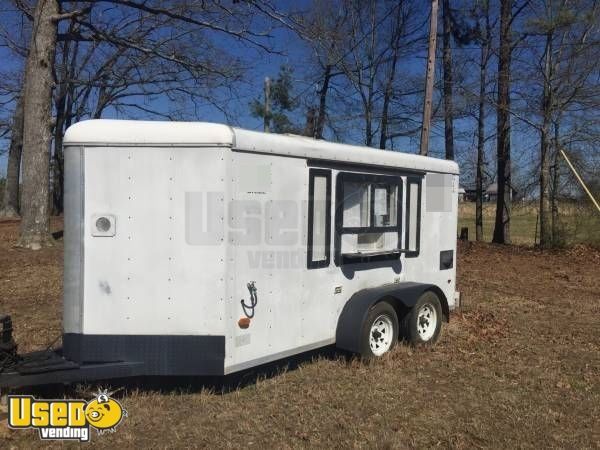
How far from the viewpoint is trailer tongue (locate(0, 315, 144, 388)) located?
4098mm

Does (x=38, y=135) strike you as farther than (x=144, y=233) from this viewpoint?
Yes

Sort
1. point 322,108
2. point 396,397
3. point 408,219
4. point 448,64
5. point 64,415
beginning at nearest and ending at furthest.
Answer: point 64,415 < point 396,397 < point 408,219 < point 448,64 < point 322,108

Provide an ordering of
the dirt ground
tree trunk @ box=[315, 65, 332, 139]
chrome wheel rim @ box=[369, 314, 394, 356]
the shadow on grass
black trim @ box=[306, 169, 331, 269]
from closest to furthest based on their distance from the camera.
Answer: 1. the dirt ground
2. the shadow on grass
3. black trim @ box=[306, 169, 331, 269]
4. chrome wheel rim @ box=[369, 314, 394, 356]
5. tree trunk @ box=[315, 65, 332, 139]

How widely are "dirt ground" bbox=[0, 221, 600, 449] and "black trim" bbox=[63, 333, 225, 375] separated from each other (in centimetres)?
37

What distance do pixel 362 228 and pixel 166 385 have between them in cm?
254

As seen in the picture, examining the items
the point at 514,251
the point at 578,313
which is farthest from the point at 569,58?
the point at 578,313

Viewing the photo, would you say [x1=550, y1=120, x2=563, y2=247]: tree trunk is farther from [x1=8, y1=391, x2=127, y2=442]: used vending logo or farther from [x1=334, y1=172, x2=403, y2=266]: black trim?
[x1=8, y1=391, x2=127, y2=442]: used vending logo

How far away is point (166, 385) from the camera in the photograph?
4918 mm

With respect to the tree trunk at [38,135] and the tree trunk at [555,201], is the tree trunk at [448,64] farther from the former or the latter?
the tree trunk at [38,135]

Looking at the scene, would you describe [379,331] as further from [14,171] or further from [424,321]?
[14,171]

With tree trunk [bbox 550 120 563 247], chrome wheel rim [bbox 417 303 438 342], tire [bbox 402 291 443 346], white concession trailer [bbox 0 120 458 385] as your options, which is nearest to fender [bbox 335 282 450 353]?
tire [bbox 402 291 443 346]

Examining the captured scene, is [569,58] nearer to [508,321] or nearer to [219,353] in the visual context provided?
[508,321]

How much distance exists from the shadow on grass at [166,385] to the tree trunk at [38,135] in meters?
8.57

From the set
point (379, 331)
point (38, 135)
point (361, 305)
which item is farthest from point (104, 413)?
point (38, 135)
